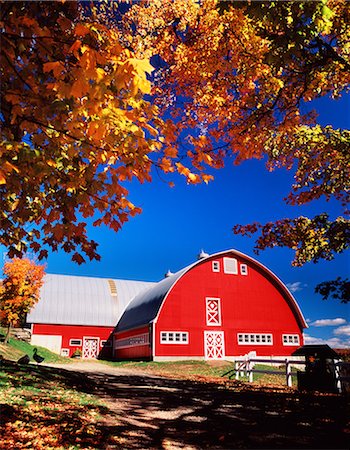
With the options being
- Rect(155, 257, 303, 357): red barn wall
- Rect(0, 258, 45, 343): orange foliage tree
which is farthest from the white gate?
Rect(155, 257, 303, 357): red barn wall

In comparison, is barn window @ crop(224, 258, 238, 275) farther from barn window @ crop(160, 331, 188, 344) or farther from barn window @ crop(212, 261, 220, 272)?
barn window @ crop(160, 331, 188, 344)

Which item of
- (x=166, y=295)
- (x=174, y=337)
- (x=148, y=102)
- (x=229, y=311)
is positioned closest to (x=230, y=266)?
(x=229, y=311)

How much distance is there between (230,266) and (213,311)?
4.34 metres

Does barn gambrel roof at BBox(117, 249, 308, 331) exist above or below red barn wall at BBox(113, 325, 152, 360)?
above

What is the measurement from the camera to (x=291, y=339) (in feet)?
113

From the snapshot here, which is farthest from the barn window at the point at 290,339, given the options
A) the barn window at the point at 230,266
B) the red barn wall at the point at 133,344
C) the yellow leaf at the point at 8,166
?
the yellow leaf at the point at 8,166

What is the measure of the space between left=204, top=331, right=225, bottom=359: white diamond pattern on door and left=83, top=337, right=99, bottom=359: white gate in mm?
14066

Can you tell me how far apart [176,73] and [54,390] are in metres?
9.32

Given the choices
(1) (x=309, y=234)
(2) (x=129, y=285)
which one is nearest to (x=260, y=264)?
(2) (x=129, y=285)

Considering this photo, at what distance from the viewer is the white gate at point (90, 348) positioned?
4003cm

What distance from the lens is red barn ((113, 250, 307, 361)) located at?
1228 inches

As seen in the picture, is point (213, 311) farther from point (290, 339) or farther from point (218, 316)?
point (290, 339)

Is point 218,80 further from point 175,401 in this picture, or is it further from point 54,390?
point 54,390

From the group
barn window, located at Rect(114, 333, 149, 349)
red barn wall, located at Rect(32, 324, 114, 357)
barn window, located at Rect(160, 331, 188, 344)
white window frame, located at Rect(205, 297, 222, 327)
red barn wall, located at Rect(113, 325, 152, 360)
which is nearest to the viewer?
barn window, located at Rect(160, 331, 188, 344)
